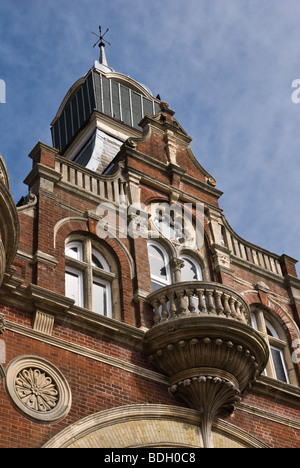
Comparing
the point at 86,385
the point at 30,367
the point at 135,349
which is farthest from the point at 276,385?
the point at 30,367

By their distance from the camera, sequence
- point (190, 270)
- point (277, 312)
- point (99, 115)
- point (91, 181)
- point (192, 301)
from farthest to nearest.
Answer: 1. point (99, 115)
2. point (277, 312)
3. point (190, 270)
4. point (91, 181)
5. point (192, 301)

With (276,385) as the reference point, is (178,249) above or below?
above

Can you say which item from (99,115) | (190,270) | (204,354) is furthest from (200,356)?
(99,115)

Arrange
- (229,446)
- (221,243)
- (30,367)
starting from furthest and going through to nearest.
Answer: (221,243)
(229,446)
(30,367)

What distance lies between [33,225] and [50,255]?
0.98 metres

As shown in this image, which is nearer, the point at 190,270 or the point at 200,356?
the point at 200,356

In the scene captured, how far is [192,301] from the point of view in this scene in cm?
1805

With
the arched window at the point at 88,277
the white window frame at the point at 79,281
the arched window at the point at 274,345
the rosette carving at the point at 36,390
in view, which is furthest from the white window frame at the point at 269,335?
the rosette carving at the point at 36,390

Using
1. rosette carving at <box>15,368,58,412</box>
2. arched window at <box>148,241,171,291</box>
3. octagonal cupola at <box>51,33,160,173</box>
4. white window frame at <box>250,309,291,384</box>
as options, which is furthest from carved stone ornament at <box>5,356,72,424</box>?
octagonal cupola at <box>51,33,160,173</box>

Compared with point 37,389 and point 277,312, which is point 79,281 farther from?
point 277,312

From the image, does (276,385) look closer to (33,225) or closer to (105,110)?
(33,225)

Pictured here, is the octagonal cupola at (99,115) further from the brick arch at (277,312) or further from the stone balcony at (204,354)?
the stone balcony at (204,354)

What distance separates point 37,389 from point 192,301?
14.0ft

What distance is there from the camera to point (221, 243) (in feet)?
72.0
